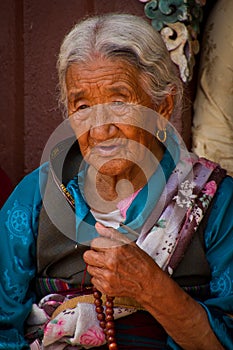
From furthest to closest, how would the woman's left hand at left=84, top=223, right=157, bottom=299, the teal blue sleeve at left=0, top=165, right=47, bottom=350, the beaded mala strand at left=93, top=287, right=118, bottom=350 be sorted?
the teal blue sleeve at left=0, top=165, right=47, bottom=350 → the beaded mala strand at left=93, top=287, right=118, bottom=350 → the woman's left hand at left=84, top=223, right=157, bottom=299

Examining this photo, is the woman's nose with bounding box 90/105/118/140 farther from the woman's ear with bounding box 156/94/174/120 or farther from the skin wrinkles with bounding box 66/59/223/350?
the woman's ear with bounding box 156/94/174/120

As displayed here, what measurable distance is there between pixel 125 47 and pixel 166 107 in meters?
0.31

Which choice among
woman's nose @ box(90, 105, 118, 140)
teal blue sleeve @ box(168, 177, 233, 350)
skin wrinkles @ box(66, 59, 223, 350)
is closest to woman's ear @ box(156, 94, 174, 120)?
skin wrinkles @ box(66, 59, 223, 350)

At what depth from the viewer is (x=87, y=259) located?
2.43 meters

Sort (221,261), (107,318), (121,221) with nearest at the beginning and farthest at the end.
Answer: (107,318), (221,261), (121,221)

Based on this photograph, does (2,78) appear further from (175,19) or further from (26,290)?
(26,290)

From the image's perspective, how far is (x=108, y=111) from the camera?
2.61 metres

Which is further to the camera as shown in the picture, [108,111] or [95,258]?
[108,111]

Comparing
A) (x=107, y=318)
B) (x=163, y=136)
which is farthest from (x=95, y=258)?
(x=163, y=136)

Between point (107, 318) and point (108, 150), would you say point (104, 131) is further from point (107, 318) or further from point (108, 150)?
point (107, 318)

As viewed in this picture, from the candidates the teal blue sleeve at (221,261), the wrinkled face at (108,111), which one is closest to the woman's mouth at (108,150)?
the wrinkled face at (108,111)

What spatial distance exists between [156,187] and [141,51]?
1.61ft

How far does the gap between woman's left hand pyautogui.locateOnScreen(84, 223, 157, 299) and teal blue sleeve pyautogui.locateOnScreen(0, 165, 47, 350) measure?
384 millimetres

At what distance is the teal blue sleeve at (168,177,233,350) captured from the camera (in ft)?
8.36
